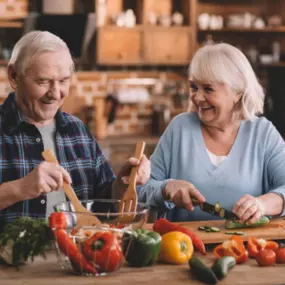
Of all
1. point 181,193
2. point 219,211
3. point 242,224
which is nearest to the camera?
point 219,211

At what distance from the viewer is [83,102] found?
5.95 m

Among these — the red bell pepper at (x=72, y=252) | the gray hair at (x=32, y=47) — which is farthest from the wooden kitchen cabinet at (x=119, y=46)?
the red bell pepper at (x=72, y=252)

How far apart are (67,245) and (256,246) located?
0.59 meters

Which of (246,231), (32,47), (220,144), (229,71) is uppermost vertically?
(32,47)

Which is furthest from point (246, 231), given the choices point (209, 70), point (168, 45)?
point (168, 45)

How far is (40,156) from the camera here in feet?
7.92

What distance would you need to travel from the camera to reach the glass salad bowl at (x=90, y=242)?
1669mm

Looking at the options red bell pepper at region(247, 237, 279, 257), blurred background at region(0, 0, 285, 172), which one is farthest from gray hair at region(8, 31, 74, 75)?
blurred background at region(0, 0, 285, 172)

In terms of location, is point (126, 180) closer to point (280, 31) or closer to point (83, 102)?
point (83, 102)

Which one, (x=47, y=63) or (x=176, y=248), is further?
(x=47, y=63)

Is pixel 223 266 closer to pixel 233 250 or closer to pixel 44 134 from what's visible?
pixel 233 250

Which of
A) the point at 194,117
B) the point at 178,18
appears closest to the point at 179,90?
the point at 178,18

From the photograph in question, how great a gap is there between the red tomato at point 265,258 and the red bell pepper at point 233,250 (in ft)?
0.14

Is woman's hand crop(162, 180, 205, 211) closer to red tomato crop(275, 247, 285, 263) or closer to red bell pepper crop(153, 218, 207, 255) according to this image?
red bell pepper crop(153, 218, 207, 255)
